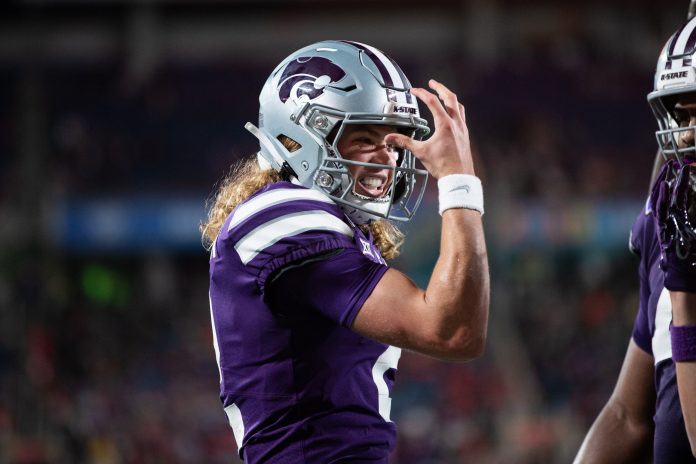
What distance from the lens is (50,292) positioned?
12.6 metres

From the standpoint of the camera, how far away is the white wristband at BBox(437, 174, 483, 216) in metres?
2.22

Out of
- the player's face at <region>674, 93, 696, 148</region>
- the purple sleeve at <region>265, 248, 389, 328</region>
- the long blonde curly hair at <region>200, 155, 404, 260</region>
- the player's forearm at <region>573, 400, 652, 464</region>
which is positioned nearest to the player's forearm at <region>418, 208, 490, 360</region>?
the purple sleeve at <region>265, 248, 389, 328</region>

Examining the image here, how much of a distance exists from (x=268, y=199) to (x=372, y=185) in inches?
10.0

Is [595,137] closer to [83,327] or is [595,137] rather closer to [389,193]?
[83,327]

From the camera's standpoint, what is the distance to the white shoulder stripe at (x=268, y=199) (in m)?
2.32

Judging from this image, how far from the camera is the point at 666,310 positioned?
99.9 inches

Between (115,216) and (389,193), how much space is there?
12.2 metres

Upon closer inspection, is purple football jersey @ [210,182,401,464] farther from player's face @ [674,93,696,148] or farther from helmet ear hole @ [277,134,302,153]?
player's face @ [674,93,696,148]

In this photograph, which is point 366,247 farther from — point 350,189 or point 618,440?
point 618,440

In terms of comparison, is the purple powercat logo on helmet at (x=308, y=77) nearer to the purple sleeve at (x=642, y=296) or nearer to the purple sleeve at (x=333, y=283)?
the purple sleeve at (x=333, y=283)

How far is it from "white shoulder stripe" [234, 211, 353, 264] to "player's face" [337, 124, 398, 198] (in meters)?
0.17

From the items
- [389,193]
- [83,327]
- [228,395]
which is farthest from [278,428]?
[83,327]

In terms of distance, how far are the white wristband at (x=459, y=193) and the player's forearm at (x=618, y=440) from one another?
87 centimetres

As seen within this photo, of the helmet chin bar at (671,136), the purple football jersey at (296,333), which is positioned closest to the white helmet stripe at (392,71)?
the purple football jersey at (296,333)
